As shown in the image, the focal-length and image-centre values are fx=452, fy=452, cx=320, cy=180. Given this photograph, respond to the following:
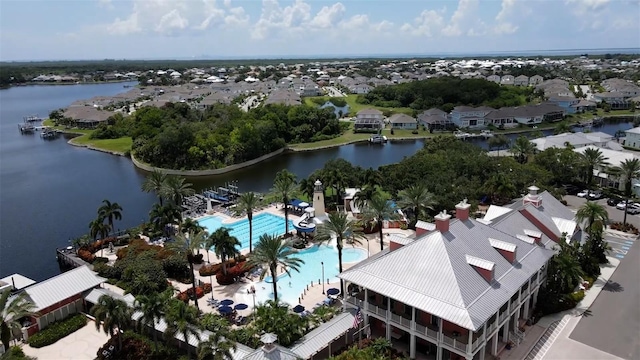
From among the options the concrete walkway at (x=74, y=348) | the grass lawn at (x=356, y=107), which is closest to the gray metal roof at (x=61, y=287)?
the concrete walkway at (x=74, y=348)

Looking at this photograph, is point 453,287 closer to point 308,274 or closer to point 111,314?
point 308,274

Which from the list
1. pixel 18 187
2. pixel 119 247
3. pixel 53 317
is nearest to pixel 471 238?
pixel 53 317

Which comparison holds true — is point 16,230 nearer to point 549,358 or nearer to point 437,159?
point 437,159

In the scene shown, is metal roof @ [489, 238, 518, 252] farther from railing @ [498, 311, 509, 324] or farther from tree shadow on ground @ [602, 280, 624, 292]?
tree shadow on ground @ [602, 280, 624, 292]

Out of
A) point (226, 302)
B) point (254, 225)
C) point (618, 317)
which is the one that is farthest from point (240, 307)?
point (618, 317)

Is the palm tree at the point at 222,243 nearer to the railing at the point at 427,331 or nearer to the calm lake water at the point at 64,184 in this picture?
the railing at the point at 427,331
